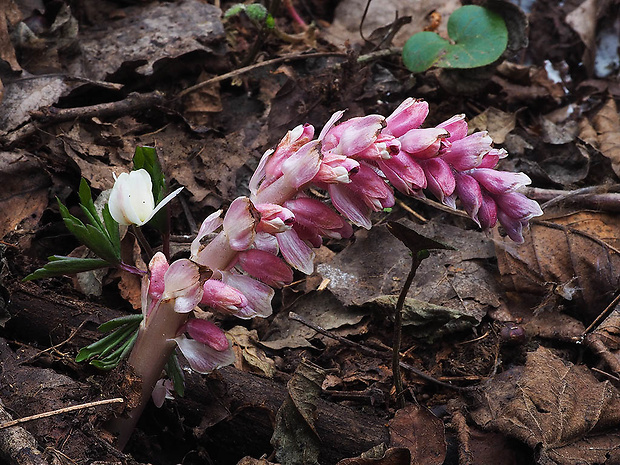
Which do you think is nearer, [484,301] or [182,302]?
[182,302]

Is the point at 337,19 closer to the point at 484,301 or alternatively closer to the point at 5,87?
the point at 5,87

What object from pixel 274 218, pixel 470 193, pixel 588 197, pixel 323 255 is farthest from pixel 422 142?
pixel 588 197

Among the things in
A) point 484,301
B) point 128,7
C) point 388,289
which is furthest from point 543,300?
point 128,7

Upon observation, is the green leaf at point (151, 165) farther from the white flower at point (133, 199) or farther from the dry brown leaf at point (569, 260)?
the dry brown leaf at point (569, 260)

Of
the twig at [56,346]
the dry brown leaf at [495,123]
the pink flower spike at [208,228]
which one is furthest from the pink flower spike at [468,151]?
the dry brown leaf at [495,123]

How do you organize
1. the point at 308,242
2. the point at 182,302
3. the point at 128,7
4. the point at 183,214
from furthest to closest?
the point at 128,7 < the point at 183,214 < the point at 308,242 < the point at 182,302

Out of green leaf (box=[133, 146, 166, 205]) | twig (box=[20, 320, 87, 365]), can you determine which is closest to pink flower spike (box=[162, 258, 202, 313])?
green leaf (box=[133, 146, 166, 205])

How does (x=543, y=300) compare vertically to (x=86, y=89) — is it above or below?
below

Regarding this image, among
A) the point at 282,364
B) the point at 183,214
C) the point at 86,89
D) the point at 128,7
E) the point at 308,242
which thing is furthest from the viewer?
the point at 128,7
